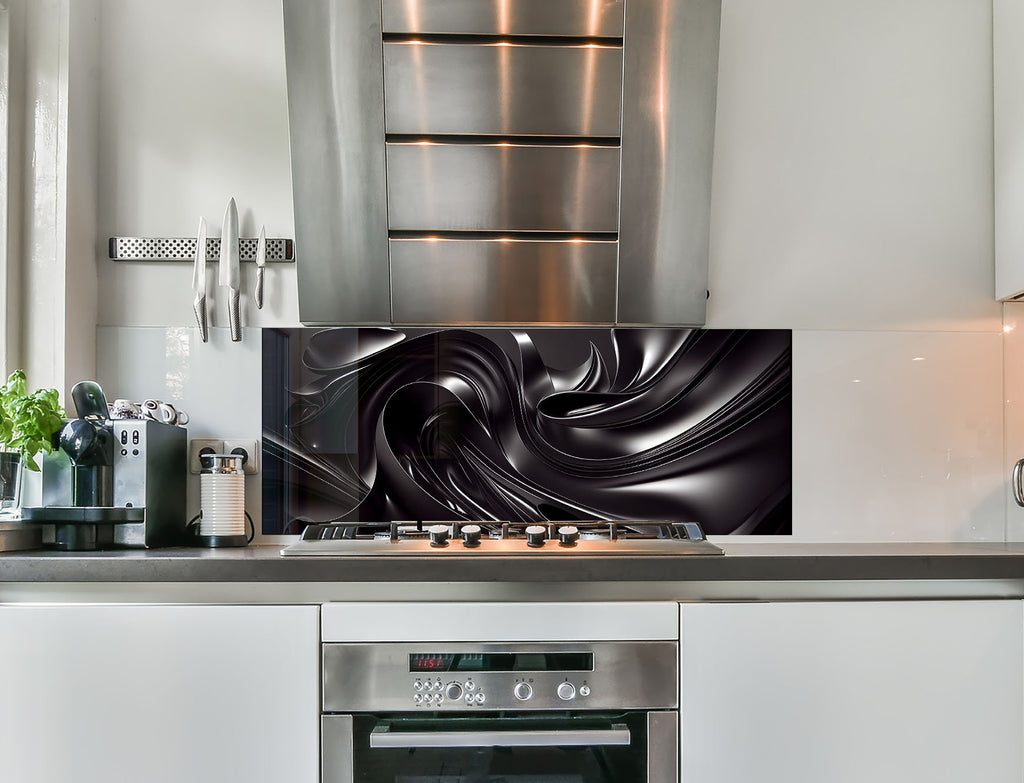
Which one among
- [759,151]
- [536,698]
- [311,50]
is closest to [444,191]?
[311,50]

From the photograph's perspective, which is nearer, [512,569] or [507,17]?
[512,569]

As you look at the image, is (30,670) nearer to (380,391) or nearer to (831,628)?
(380,391)

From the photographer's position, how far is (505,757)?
150 centimetres

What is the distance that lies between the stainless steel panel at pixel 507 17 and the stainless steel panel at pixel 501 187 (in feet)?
0.83

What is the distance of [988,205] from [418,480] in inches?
64.4

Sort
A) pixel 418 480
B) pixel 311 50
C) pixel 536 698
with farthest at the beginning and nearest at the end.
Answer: pixel 418 480
pixel 311 50
pixel 536 698

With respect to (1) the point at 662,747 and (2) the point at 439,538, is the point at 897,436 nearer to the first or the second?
(1) the point at 662,747

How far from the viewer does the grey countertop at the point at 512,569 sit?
150 cm

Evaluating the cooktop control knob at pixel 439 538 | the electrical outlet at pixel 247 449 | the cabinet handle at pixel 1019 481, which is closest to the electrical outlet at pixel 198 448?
the electrical outlet at pixel 247 449

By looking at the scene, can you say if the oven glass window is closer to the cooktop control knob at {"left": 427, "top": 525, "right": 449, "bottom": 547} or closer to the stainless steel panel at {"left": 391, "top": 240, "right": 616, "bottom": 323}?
the cooktop control knob at {"left": 427, "top": 525, "right": 449, "bottom": 547}

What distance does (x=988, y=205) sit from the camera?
84.0 inches

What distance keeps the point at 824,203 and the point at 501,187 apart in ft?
2.80

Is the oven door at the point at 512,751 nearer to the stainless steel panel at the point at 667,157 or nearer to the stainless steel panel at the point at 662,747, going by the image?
the stainless steel panel at the point at 662,747

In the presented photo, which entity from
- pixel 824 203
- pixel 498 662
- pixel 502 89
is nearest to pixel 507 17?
pixel 502 89
